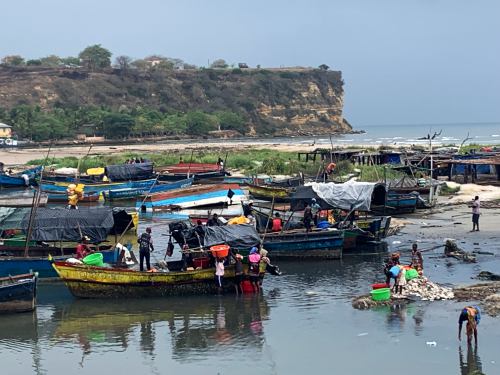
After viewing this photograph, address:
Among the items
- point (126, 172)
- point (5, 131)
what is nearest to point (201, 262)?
point (126, 172)

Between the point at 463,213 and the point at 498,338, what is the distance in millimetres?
18948

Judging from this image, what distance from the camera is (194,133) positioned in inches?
5084

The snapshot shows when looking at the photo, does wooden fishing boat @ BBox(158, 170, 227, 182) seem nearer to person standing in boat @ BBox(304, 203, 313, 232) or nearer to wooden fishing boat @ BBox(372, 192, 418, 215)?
wooden fishing boat @ BBox(372, 192, 418, 215)

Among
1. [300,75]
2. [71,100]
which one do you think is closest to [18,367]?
[71,100]

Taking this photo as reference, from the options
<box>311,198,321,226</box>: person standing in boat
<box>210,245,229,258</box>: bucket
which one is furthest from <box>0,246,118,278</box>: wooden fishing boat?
<box>311,198,321,226</box>: person standing in boat

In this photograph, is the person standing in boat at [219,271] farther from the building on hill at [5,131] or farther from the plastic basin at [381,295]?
the building on hill at [5,131]

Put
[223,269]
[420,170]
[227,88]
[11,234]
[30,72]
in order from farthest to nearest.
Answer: [227,88]
[30,72]
[420,170]
[11,234]
[223,269]

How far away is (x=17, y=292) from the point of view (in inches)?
774

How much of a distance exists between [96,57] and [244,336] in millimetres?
151991

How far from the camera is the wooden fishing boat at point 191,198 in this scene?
41625 mm

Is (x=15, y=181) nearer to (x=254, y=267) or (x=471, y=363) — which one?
(x=254, y=267)

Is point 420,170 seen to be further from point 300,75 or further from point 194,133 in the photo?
point 300,75

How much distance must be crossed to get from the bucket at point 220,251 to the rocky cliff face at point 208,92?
11607 cm

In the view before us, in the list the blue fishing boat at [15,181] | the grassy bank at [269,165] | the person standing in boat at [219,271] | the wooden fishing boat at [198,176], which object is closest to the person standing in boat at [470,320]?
the person standing in boat at [219,271]
